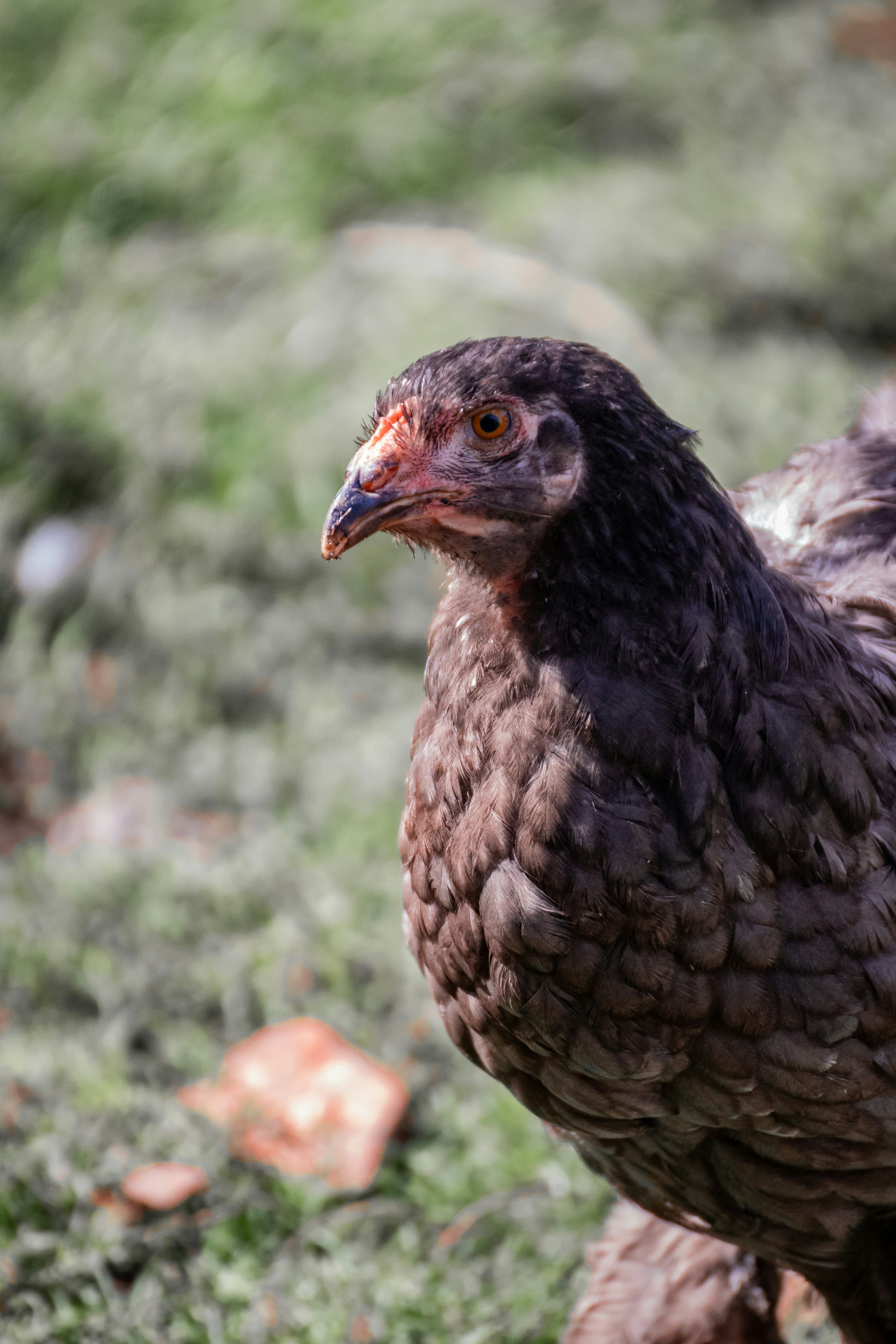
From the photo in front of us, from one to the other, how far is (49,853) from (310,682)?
3.06 ft

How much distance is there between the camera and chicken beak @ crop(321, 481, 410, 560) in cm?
164

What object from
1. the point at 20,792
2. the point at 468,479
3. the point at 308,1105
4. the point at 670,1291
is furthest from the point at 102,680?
the point at 468,479

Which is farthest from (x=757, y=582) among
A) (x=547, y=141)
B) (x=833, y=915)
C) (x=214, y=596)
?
(x=547, y=141)

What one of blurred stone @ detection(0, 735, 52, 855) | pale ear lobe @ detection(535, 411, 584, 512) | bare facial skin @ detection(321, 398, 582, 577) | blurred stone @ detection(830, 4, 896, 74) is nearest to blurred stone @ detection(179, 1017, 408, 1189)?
blurred stone @ detection(0, 735, 52, 855)

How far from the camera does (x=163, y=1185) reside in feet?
8.56

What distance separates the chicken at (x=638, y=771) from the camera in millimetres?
1607

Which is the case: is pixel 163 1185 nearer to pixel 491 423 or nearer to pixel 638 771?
pixel 638 771

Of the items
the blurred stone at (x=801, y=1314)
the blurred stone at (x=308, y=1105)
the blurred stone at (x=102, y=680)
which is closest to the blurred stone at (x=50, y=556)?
the blurred stone at (x=102, y=680)

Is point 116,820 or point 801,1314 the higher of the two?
point 116,820

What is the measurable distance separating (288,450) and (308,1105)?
226 centimetres

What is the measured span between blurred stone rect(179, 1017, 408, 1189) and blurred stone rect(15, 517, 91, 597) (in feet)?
6.03

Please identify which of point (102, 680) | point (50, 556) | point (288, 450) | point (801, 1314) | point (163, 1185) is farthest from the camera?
point (288, 450)

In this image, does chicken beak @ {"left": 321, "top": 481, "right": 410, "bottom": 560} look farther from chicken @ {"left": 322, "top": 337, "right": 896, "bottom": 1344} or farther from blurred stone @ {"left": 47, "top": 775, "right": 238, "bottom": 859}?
blurred stone @ {"left": 47, "top": 775, "right": 238, "bottom": 859}

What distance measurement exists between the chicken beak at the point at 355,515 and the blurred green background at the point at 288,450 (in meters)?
1.64
